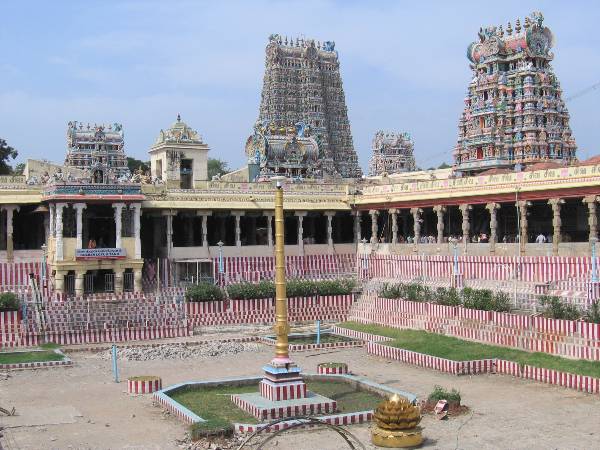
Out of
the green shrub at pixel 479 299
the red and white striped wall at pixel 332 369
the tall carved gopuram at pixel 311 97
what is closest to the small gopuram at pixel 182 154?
the tall carved gopuram at pixel 311 97

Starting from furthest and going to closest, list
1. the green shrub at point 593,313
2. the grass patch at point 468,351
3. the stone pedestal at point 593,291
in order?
the stone pedestal at point 593,291 < the green shrub at point 593,313 < the grass patch at point 468,351

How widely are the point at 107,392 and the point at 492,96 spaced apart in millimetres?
38410

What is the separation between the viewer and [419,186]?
43.6 metres

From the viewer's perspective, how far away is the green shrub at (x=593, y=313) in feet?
79.4

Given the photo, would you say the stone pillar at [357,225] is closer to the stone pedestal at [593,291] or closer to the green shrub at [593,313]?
the stone pedestal at [593,291]

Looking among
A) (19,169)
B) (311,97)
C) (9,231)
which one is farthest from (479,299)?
(19,169)

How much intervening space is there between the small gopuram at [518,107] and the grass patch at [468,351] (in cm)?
2433

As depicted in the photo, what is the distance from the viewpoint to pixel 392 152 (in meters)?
85.1

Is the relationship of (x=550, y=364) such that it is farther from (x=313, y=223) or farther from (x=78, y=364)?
(x=313, y=223)

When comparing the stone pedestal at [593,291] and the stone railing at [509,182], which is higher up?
the stone railing at [509,182]

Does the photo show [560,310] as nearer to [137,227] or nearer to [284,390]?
[284,390]

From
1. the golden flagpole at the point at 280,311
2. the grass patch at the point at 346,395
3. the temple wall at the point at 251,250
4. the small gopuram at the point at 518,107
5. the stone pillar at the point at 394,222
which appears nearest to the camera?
the grass patch at the point at 346,395

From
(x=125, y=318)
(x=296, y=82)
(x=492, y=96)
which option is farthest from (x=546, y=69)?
(x=125, y=318)

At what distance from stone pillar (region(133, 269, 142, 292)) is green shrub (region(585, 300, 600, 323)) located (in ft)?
66.9
